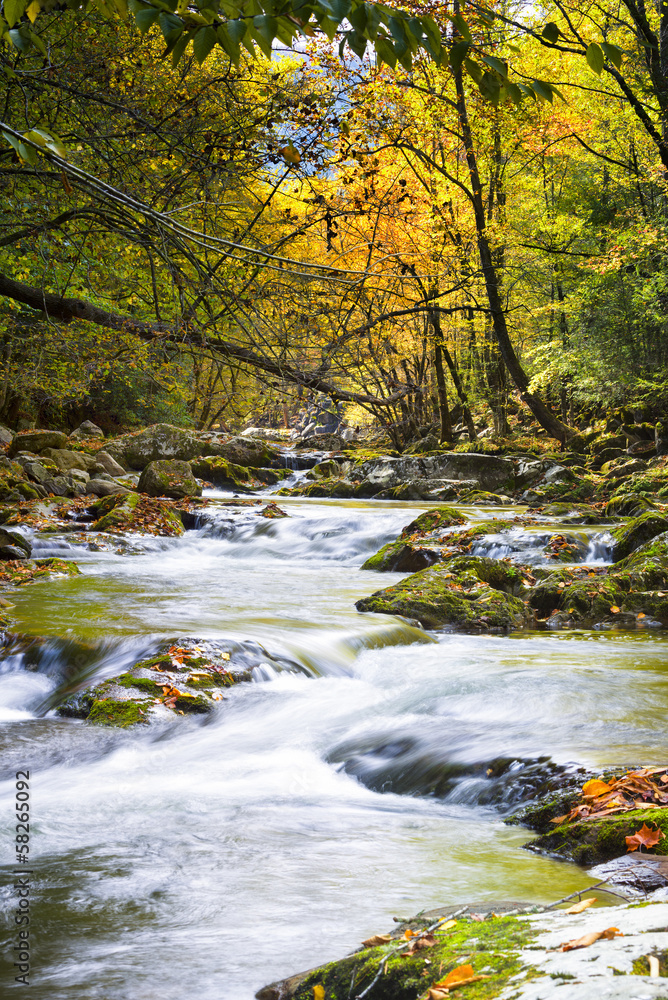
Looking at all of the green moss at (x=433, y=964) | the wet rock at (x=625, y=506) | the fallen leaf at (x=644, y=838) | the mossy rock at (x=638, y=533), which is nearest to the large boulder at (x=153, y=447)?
the wet rock at (x=625, y=506)

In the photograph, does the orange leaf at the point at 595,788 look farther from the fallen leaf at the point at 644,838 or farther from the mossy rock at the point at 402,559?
the mossy rock at the point at 402,559

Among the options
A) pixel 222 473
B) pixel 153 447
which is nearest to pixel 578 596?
pixel 222 473

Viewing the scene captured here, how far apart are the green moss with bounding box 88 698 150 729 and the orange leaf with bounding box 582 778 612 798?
132 inches

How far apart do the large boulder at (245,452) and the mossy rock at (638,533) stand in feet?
49.8

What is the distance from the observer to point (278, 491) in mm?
22344

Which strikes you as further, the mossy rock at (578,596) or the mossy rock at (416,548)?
the mossy rock at (416,548)

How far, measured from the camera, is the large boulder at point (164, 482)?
57.5 ft

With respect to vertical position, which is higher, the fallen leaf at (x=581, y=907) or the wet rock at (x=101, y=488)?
the wet rock at (x=101, y=488)

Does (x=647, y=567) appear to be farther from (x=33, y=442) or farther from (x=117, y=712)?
(x=33, y=442)

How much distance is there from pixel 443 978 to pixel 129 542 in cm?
1199

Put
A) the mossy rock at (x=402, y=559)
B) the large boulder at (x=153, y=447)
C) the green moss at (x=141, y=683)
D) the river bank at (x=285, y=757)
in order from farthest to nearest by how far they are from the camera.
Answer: the large boulder at (x=153, y=447), the mossy rock at (x=402, y=559), the green moss at (x=141, y=683), the river bank at (x=285, y=757)

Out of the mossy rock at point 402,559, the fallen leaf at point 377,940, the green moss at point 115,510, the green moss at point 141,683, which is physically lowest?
the green moss at point 141,683

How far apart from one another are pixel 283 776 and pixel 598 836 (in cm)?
228

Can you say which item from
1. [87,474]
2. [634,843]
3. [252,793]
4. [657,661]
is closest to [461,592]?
[657,661]
